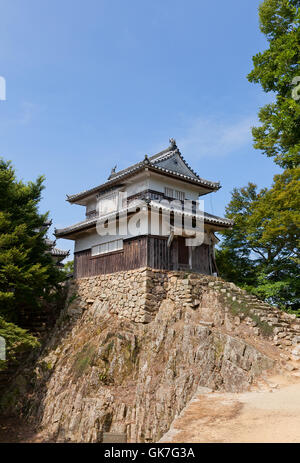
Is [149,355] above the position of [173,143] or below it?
below

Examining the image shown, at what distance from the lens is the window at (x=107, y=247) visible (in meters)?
22.5

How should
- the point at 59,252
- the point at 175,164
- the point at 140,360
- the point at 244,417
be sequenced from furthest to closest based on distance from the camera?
the point at 59,252 → the point at 175,164 → the point at 140,360 → the point at 244,417

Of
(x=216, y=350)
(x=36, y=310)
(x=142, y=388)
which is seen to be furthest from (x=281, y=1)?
(x=36, y=310)

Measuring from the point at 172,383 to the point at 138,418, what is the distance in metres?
2.03

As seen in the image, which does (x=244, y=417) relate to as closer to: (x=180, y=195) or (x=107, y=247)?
(x=107, y=247)

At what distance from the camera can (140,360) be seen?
56.7 feet

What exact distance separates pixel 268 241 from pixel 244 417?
17.8 m

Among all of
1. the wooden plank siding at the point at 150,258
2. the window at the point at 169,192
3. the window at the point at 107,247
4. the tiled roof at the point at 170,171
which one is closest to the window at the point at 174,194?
the window at the point at 169,192

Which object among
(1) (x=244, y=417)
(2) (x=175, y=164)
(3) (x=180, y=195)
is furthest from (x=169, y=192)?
(1) (x=244, y=417)

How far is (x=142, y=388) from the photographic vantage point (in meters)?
15.6

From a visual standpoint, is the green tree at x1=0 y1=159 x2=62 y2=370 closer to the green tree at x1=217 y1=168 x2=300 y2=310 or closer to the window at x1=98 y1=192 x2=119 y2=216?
the window at x1=98 y1=192 x2=119 y2=216

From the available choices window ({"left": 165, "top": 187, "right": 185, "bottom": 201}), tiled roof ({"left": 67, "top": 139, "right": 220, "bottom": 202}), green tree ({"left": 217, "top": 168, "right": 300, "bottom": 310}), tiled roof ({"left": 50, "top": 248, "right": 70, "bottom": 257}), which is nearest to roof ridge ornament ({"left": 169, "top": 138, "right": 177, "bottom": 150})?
tiled roof ({"left": 67, "top": 139, "right": 220, "bottom": 202})

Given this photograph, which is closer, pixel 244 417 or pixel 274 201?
pixel 244 417

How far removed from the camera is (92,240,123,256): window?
22.5 meters
